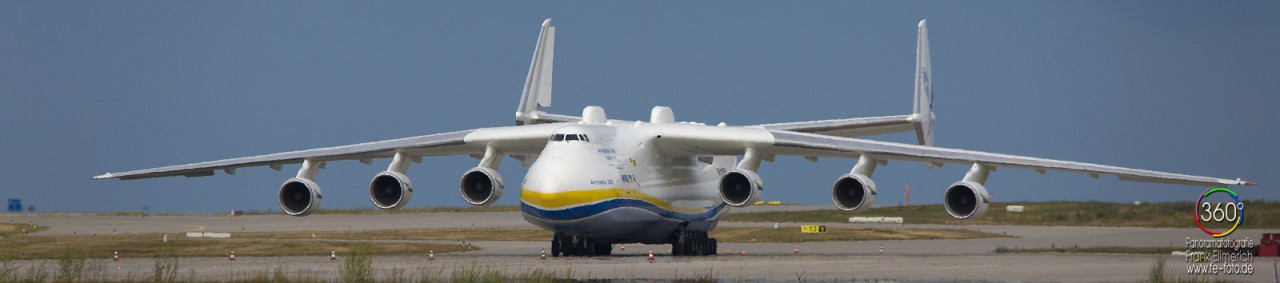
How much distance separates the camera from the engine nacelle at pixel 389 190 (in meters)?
28.5

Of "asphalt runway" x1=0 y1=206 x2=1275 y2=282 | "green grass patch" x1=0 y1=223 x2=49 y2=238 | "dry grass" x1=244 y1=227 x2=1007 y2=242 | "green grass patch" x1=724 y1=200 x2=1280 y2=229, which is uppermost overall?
"green grass patch" x1=724 y1=200 x2=1280 y2=229

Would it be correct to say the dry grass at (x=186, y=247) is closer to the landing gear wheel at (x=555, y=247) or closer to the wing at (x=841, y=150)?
the landing gear wheel at (x=555, y=247)

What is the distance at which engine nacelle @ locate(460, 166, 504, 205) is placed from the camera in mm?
28203

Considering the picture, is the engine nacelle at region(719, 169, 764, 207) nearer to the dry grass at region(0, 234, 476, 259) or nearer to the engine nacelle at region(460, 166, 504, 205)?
the engine nacelle at region(460, 166, 504, 205)

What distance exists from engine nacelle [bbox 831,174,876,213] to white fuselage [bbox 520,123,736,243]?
336cm

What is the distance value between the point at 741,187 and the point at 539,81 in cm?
820

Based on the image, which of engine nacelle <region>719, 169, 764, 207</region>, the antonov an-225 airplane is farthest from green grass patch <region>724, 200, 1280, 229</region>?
engine nacelle <region>719, 169, 764, 207</region>

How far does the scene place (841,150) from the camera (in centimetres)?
2788

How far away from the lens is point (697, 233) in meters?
31.1

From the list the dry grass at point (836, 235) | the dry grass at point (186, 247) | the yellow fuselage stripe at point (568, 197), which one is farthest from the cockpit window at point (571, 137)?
the dry grass at point (836, 235)

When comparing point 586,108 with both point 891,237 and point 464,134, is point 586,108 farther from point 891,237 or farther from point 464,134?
point 891,237

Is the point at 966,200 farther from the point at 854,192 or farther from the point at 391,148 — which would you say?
the point at 391,148

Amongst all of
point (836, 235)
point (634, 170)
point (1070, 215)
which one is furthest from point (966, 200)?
point (1070, 215)

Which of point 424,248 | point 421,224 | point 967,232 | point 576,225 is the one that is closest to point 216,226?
point 421,224
